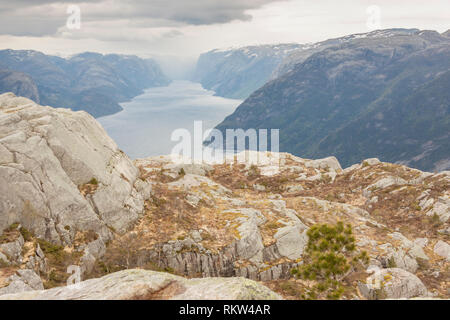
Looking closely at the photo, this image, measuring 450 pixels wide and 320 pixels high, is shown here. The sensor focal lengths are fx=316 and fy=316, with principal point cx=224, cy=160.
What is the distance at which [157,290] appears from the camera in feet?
38.8

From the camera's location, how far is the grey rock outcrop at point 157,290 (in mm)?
11086

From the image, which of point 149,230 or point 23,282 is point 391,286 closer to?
point 149,230

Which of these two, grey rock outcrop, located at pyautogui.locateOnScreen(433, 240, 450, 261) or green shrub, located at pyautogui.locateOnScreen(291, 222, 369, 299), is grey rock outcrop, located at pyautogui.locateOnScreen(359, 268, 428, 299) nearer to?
green shrub, located at pyautogui.locateOnScreen(291, 222, 369, 299)

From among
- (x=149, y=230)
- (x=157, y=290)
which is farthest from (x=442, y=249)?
(x=157, y=290)

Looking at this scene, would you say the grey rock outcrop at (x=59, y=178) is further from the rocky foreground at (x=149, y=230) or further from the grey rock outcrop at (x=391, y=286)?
the grey rock outcrop at (x=391, y=286)

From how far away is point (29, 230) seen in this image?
21.4 m

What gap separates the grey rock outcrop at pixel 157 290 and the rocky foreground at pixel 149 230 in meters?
0.05

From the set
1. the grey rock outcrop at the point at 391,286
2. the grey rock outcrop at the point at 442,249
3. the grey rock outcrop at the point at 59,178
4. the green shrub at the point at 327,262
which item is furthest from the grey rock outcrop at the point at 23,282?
the grey rock outcrop at the point at 442,249

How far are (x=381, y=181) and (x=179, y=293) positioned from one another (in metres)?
41.1

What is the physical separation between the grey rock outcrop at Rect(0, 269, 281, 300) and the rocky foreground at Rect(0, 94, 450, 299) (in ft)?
0.16

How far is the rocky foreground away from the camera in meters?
19.2

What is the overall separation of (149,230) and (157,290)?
15039 millimetres

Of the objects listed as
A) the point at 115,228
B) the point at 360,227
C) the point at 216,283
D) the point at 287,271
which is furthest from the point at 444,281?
the point at 115,228

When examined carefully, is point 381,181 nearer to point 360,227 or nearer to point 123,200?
point 360,227
